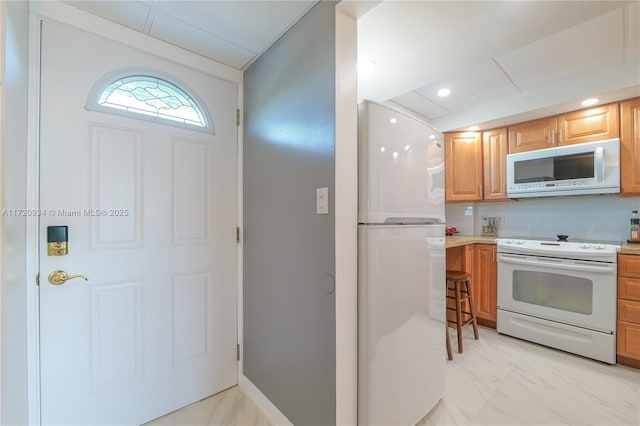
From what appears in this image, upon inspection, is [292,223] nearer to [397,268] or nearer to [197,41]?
[397,268]

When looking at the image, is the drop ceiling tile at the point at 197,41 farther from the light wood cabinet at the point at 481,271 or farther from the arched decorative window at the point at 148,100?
the light wood cabinet at the point at 481,271

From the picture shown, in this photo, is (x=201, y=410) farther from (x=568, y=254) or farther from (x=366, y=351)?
(x=568, y=254)

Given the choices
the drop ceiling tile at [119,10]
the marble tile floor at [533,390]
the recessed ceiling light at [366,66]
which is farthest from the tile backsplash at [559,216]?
the drop ceiling tile at [119,10]

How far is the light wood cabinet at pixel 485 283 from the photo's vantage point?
2828mm

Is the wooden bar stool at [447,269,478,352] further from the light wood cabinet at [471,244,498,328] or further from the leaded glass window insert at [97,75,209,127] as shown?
the leaded glass window insert at [97,75,209,127]

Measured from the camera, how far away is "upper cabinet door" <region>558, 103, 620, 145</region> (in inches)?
92.4

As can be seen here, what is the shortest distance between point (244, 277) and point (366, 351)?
3.43ft

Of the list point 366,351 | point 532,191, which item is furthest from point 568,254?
point 366,351

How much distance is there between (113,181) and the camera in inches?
58.5

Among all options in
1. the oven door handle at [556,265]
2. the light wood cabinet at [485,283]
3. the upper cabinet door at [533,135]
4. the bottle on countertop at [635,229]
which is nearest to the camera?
the oven door handle at [556,265]

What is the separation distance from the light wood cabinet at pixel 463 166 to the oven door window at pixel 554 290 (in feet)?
3.33

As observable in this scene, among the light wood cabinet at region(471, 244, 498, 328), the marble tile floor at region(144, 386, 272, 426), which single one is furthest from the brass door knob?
the light wood cabinet at region(471, 244, 498, 328)

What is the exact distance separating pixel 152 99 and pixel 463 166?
3.23 m

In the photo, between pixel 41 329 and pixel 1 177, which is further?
pixel 41 329
